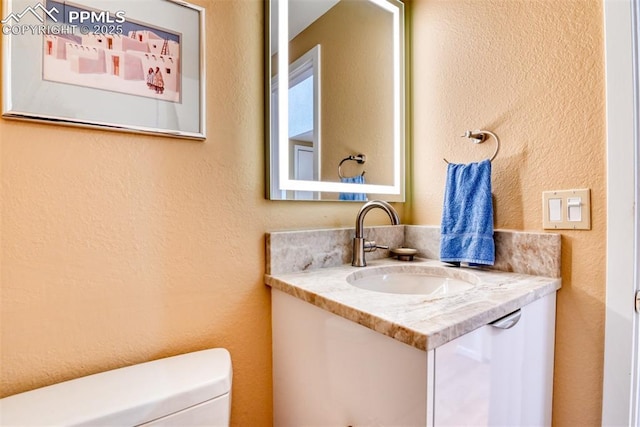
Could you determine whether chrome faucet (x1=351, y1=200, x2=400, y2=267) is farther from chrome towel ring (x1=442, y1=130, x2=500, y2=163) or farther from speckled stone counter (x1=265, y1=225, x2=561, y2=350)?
chrome towel ring (x1=442, y1=130, x2=500, y2=163)

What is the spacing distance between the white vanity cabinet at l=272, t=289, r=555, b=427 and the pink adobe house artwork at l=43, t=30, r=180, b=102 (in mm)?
676

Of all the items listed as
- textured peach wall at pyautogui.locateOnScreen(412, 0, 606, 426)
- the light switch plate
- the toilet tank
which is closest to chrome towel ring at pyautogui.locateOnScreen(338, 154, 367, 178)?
textured peach wall at pyautogui.locateOnScreen(412, 0, 606, 426)

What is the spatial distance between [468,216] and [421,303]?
0.51 m

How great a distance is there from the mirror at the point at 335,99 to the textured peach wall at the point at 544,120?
19 centimetres

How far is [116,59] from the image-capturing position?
2.39 ft

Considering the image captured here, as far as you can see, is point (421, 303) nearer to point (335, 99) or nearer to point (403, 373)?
point (403, 373)

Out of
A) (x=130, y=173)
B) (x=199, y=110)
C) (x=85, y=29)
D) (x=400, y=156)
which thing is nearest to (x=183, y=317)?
(x=130, y=173)

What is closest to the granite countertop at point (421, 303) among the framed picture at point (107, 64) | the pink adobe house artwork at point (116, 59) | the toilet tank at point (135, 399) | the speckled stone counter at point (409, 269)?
the speckled stone counter at point (409, 269)

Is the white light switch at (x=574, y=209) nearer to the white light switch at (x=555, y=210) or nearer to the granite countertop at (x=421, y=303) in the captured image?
the white light switch at (x=555, y=210)

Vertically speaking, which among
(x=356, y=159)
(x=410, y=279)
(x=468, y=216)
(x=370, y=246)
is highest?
(x=356, y=159)

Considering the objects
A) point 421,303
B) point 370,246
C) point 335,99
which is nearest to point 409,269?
point 370,246

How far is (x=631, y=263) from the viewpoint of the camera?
73cm

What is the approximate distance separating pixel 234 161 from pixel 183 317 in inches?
17.9

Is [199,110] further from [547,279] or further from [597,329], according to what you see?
[597,329]
